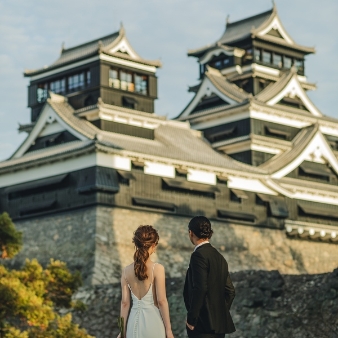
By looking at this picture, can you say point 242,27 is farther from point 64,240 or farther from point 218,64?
point 64,240

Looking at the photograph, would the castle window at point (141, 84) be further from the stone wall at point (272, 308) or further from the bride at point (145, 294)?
the bride at point (145, 294)

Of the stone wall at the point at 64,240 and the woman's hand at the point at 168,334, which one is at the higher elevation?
the stone wall at the point at 64,240

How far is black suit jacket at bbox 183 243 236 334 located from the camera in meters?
9.00

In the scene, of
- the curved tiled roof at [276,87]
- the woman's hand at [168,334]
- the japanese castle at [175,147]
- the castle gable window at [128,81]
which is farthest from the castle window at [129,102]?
the woman's hand at [168,334]

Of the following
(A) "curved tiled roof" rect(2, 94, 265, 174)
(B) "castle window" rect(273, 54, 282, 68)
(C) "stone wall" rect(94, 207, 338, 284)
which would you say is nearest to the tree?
(C) "stone wall" rect(94, 207, 338, 284)

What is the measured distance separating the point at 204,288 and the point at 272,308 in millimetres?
14709

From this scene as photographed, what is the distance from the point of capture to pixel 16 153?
40.0 metres

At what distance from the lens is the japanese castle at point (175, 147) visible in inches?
1425

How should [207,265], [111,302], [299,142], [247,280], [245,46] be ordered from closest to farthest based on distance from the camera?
[207,265]
[247,280]
[111,302]
[299,142]
[245,46]

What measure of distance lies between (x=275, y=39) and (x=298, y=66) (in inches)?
82.7

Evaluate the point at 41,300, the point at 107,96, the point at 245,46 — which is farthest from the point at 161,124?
the point at 41,300

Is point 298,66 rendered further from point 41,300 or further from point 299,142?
point 41,300

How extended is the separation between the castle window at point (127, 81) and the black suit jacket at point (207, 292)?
30.8 meters

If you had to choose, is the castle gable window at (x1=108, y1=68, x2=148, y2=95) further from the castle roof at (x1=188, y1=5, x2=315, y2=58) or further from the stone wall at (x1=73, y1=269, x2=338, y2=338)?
the stone wall at (x1=73, y1=269, x2=338, y2=338)
